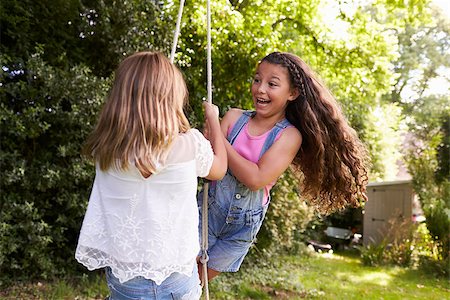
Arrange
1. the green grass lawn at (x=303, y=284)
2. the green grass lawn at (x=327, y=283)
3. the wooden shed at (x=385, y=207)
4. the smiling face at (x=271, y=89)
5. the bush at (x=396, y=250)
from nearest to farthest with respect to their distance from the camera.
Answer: the smiling face at (x=271, y=89) < the green grass lawn at (x=303, y=284) < the green grass lawn at (x=327, y=283) < the bush at (x=396, y=250) < the wooden shed at (x=385, y=207)

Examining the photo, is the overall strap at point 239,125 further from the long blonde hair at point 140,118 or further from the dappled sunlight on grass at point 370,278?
the dappled sunlight on grass at point 370,278

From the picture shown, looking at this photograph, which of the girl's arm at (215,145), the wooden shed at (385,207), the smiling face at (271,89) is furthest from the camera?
the wooden shed at (385,207)

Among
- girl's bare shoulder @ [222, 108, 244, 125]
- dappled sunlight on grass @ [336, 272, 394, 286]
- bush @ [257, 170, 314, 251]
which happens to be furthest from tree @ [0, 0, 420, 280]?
dappled sunlight on grass @ [336, 272, 394, 286]

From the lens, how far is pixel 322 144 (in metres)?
2.24

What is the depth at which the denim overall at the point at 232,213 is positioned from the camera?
2223 millimetres

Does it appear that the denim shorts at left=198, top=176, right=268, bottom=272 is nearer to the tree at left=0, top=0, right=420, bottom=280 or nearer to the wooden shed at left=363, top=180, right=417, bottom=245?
the tree at left=0, top=0, right=420, bottom=280

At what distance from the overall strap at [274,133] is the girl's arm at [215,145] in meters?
0.25

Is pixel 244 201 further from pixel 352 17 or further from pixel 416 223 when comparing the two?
pixel 416 223

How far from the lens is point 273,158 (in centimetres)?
212

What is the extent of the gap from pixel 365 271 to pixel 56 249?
557 cm

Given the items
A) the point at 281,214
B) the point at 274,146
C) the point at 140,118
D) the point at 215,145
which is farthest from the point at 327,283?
the point at 140,118

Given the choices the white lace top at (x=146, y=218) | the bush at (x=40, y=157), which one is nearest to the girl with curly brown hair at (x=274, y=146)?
the white lace top at (x=146, y=218)

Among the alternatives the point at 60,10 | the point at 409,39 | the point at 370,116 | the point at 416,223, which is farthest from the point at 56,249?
the point at 409,39

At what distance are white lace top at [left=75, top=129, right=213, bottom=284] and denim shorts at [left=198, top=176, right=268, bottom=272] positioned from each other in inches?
16.5
